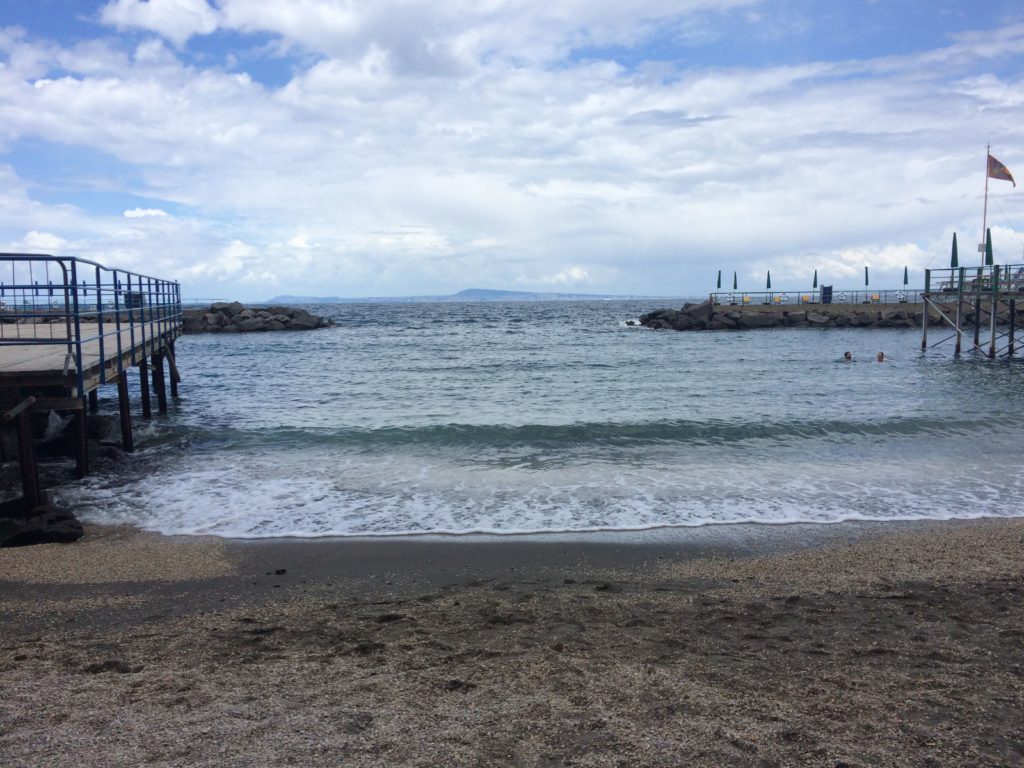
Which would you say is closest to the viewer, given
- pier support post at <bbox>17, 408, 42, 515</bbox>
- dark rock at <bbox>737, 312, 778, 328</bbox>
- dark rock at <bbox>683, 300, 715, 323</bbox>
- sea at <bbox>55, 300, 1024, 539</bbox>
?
pier support post at <bbox>17, 408, 42, 515</bbox>

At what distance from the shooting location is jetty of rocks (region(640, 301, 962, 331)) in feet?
165

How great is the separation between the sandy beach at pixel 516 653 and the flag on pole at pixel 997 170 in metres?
29.8

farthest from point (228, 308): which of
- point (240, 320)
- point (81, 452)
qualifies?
point (81, 452)

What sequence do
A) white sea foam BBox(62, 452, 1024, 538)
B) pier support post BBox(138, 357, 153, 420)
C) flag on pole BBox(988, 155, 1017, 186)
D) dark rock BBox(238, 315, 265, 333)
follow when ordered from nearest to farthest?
1. white sea foam BBox(62, 452, 1024, 538)
2. pier support post BBox(138, 357, 153, 420)
3. flag on pole BBox(988, 155, 1017, 186)
4. dark rock BBox(238, 315, 265, 333)

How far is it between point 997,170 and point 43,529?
36822mm

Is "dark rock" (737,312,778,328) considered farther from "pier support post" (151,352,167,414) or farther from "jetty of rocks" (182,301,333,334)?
"pier support post" (151,352,167,414)

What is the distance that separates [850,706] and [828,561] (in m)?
3.52

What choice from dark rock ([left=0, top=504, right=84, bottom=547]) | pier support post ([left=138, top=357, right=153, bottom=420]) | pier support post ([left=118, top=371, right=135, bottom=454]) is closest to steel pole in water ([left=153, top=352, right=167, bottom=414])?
pier support post ([left=138, top=357, right=153, bottom=420])

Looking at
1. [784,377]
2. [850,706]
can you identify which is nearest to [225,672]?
[850,706]

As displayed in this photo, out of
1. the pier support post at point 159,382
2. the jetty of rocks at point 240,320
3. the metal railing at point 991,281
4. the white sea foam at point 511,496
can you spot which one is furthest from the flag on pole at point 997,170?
the jetty of rocks at point 240,320

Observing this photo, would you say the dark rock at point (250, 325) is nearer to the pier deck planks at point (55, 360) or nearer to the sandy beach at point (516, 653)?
the pier deck planks at point (55, 360)

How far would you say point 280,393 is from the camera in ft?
69.0

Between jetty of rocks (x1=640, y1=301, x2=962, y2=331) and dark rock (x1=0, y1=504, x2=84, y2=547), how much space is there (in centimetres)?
4742

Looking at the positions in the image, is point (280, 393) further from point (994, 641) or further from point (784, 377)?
point (994, 641)
